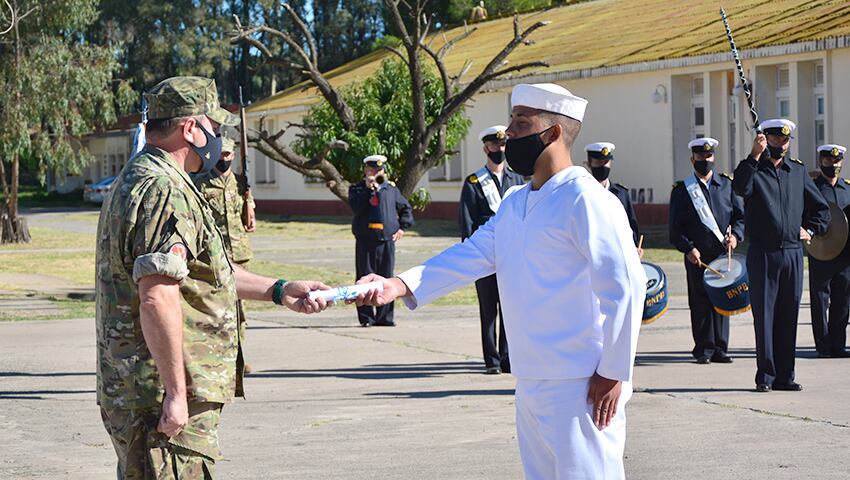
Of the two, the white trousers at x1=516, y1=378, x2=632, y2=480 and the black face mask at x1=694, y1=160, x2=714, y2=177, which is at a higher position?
the black face mask at x1=694, y1=160, x2=714, y2=177

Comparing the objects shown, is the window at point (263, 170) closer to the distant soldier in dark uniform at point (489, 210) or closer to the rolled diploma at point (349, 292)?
the distant soldier in dark uniform at point (489, 210)

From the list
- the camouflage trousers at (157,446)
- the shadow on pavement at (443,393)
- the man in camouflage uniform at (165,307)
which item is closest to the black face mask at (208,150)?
the man in camouflage uniform at (165,307)

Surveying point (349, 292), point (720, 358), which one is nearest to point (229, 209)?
point (720, 358)

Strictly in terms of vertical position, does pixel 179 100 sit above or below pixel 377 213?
above

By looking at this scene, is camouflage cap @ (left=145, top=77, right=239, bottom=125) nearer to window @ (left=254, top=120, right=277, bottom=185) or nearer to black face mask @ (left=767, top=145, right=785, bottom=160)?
black face mask @ (left=767, top=145, right=785, bottom=160)

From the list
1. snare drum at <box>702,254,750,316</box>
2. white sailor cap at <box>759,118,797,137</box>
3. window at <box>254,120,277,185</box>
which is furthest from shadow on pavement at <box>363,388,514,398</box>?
window at <box>254,120,277,185</box>

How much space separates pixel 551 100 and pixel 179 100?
1467mm

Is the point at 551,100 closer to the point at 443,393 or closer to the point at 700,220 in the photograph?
the point at 443,393

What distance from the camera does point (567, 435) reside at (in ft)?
16.0

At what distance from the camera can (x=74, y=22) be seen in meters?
33.1

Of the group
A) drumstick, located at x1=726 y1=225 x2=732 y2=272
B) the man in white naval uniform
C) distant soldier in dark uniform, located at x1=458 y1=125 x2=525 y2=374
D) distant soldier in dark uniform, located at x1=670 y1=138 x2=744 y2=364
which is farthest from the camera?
distant soldier in dark uniform, located at x1=670 y1=138 x2=744 y2=364

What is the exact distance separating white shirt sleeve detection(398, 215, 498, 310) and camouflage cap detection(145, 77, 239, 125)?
1.06m

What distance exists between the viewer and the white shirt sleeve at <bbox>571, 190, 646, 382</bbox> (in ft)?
16.0

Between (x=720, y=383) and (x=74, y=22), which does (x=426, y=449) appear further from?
(x=74, y=22)
